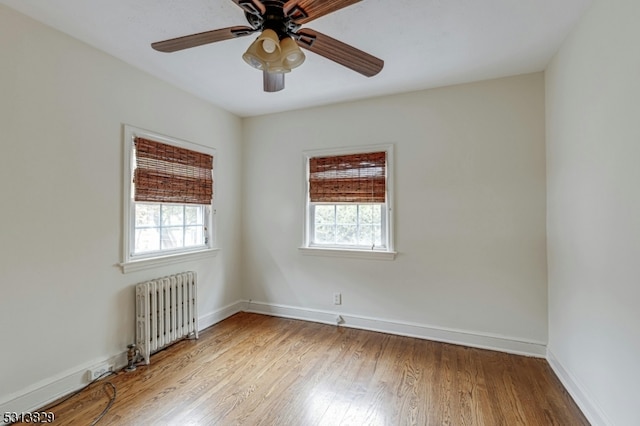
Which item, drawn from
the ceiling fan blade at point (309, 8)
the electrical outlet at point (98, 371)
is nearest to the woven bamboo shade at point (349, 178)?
the ceiling fan blade at point (309, 8)

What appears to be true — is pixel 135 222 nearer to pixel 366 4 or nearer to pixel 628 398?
pixel 366 4

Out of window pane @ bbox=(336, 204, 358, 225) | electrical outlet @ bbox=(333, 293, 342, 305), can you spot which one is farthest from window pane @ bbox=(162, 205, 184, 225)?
electrical outlet @ bbox=(333, 293, 342, 305)

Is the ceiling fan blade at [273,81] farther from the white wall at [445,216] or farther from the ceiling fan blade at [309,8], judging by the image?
the white wall at [445,216]

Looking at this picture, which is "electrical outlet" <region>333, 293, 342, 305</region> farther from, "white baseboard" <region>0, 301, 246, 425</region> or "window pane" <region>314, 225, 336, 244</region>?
"white baseboard" <region>0, 301, 246, 425</region>

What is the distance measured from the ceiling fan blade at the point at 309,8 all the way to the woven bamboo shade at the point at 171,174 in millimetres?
1855

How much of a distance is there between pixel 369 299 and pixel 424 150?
5.46ft

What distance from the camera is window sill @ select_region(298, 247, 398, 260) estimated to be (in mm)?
3086

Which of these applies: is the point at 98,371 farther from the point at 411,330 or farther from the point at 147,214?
the point at 411,330

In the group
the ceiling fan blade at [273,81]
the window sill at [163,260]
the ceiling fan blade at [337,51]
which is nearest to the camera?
the ceiling fan blade at [337,51]

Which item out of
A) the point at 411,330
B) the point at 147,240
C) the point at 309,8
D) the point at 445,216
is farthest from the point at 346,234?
the point at 309,8

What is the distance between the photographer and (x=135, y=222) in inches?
101

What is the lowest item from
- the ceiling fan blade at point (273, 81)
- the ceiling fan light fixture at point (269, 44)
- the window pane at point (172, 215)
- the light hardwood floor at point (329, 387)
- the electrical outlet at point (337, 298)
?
the light hardwood floor at point (329, 387)

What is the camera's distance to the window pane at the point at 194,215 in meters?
3.13

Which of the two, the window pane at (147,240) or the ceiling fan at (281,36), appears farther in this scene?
the window pane at (147,240)
